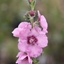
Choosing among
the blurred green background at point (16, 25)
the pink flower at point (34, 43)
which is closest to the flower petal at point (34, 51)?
the pink flower at point (34, 43)

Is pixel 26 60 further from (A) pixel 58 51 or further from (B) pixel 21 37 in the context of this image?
(A) pixel 58 51

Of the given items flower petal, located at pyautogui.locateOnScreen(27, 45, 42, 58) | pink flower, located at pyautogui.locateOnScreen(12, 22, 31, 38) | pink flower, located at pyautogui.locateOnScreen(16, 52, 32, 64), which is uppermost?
pink flower, located at pyautogui.locateOnScreen(12, 22, 31, 38)

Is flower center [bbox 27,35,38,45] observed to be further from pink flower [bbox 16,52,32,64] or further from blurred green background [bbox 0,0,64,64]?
blurred green background [bbox 0,0,64,64]

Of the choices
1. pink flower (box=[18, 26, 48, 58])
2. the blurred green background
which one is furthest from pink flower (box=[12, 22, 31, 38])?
the blurred green background

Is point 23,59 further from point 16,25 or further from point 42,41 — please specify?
point 16,25

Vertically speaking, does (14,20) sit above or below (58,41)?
above

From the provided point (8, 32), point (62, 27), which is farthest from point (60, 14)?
point (8, 32)
